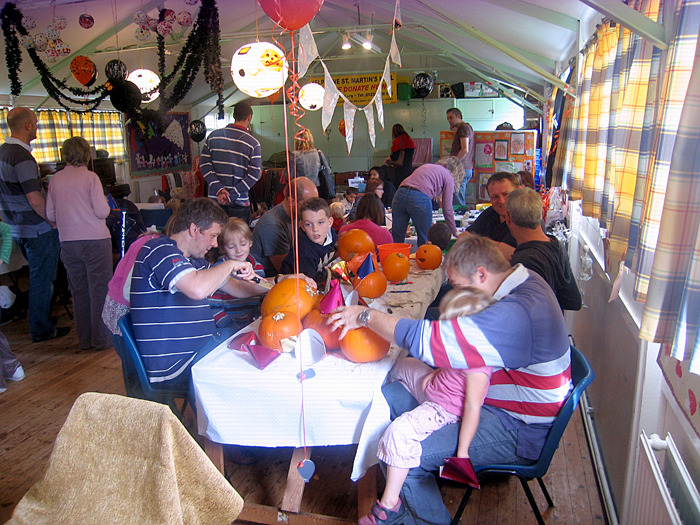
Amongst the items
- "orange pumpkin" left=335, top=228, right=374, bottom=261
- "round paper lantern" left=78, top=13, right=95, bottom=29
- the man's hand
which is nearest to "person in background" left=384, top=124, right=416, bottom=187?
"round paper lantern" left=78, top=13, right=95, bottom=29

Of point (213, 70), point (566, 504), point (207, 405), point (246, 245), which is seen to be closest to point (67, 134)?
point (213, 70)

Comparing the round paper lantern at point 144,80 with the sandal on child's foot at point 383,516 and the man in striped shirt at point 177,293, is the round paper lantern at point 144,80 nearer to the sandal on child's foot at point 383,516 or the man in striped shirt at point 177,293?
the man in striped shirt at point 177,293

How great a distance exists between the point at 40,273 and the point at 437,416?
12.5 ft

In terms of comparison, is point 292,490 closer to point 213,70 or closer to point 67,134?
point 213,70

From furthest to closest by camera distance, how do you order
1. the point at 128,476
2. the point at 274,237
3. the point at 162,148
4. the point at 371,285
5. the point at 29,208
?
the point at 162,148
the point at 29,208
the point at 274,237
the point at 371,285
the point at 128,476

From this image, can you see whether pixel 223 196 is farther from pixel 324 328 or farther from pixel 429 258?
pixel 324 328

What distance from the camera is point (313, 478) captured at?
8.13 ft

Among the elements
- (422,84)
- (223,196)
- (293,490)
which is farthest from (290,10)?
(422,84)

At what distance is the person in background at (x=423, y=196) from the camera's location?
460 cm

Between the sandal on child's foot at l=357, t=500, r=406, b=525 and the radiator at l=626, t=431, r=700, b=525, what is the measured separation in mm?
757

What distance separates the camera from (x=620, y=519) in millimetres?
2043

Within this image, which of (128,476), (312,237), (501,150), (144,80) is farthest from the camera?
(501,150)

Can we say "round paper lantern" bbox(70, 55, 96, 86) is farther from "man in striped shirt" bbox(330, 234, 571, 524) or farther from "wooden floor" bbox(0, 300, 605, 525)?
"man in striped shirt" bbox(330, 234, 571, 524)

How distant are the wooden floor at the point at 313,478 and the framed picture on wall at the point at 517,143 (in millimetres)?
6565
